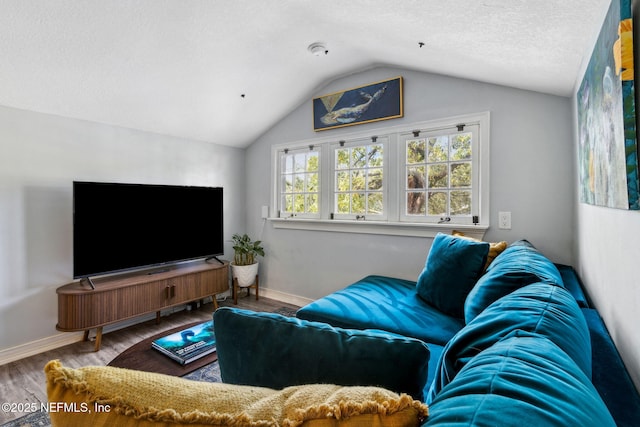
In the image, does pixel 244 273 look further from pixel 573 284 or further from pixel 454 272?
pixel 573 284

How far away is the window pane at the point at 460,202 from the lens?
2.68m

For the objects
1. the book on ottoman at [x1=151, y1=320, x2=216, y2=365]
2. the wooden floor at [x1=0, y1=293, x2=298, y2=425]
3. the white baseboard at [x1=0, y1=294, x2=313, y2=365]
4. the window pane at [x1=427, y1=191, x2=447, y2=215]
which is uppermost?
the window pane at [x1=427, y1=191, x2=447, y2=215]

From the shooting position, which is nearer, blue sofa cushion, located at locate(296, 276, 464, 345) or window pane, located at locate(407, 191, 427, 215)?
blue sofa cushion, located at locate(296, 276, 464, 345)

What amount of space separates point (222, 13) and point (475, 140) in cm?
222

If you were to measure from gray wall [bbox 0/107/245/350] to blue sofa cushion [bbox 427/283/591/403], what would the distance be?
3.18 meters

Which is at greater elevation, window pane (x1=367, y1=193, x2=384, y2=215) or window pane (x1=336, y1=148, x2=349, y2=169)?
window pane (x1=336, y1=148, x2=349, y2=169)

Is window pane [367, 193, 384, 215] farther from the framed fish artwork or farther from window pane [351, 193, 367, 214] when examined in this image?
the framed fish artwork

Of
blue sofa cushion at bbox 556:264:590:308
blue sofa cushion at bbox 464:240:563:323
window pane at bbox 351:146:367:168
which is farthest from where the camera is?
window pane at bbox 351:146:367:168

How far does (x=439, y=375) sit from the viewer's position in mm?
877

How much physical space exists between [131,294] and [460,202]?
3069mm

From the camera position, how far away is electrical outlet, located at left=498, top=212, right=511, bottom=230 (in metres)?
2.46

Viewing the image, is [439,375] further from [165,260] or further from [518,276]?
[165,260]

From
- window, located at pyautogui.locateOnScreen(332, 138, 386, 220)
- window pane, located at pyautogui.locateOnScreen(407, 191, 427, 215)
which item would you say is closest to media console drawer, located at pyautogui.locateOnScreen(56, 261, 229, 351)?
window, located at pyautogui.locateOnScreen(332, 138, 386, 220)

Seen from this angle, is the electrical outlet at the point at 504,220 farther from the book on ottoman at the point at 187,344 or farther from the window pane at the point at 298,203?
the book on ottoman at the point at 187,344
